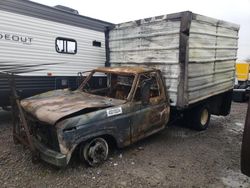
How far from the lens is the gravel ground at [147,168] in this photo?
12.6ft

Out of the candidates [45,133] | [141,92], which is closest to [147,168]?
[141,92]

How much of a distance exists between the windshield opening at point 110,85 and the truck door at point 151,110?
61 cm

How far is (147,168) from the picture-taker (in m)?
4.34

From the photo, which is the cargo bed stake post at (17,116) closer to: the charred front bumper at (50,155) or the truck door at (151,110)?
the charred front bumper at (50,155)

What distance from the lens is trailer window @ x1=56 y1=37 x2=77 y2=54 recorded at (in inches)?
297

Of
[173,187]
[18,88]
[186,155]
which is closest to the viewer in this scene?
[173,187]

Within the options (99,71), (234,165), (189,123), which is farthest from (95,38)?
(234,165)

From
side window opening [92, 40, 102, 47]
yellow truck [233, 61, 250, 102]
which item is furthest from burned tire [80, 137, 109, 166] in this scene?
yellow truck [233, 61, 250, 102]

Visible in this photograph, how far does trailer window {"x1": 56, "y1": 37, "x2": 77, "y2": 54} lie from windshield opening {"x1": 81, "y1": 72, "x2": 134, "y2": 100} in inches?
76.6

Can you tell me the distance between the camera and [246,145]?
2.92 m

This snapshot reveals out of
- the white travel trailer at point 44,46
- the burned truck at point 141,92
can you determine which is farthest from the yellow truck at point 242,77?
the white travel trailer at point 44,46

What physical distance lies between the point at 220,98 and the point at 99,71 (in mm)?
4155

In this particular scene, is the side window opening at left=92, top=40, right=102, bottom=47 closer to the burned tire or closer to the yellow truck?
the burned tire

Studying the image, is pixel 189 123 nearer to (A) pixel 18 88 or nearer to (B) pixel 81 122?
(B) pixel 81 122
